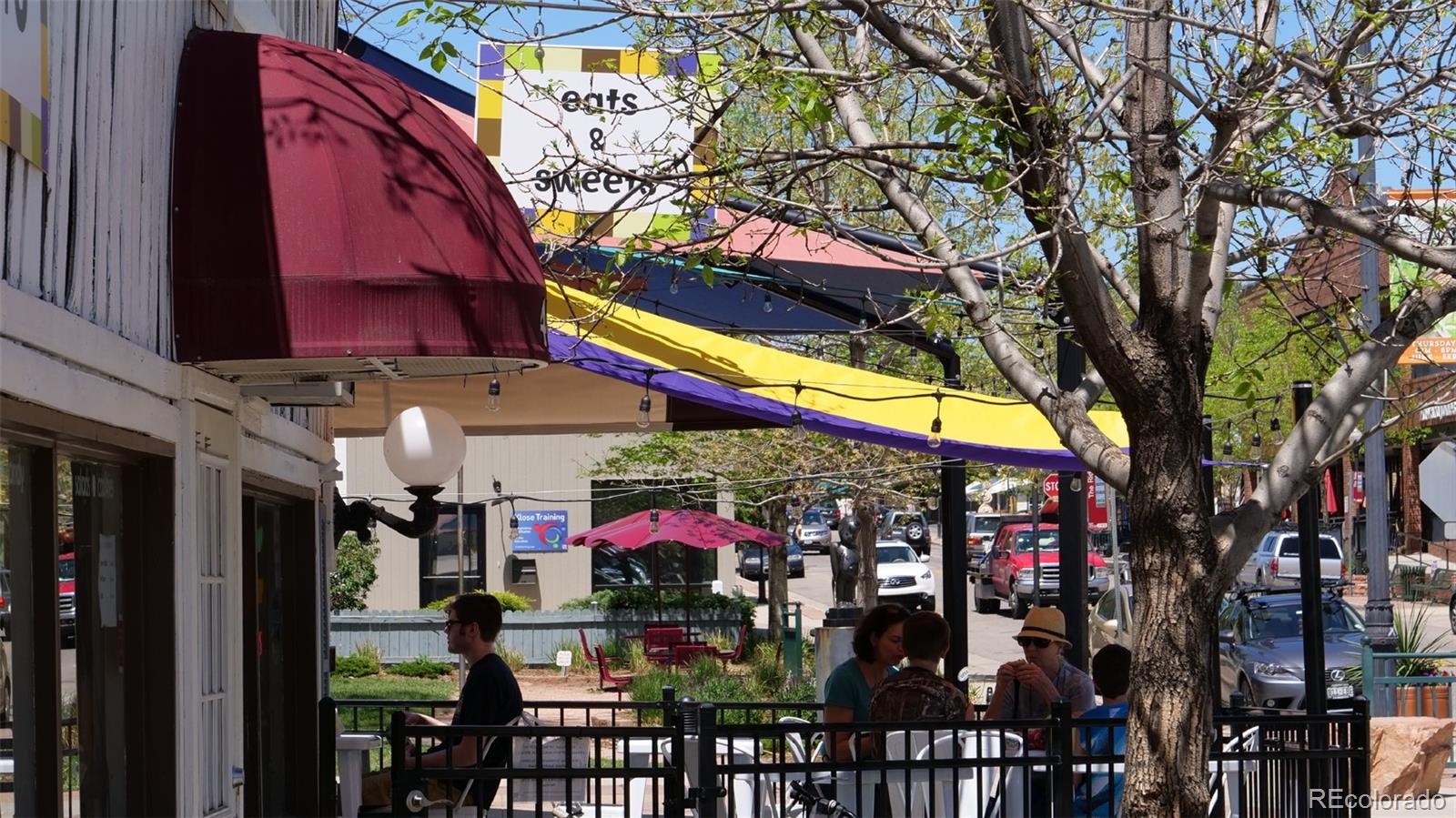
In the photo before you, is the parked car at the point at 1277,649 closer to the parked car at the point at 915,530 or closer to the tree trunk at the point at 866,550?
the tree trunk at the point at 866,550

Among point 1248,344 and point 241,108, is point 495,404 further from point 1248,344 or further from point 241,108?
point 1248,344

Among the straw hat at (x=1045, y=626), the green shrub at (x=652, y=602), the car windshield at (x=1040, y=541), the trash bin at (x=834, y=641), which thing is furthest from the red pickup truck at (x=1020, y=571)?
the straw hat at (x=1045, y=626)

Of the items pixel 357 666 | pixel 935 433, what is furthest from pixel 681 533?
pixel 935 433

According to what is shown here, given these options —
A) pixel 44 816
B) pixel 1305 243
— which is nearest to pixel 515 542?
pixel 1305 243

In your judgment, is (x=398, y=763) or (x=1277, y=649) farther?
(x=1277, y=649)

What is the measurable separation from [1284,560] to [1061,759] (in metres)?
32.4

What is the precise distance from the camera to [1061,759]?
20.6 feet

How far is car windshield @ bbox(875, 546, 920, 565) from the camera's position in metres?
35.2

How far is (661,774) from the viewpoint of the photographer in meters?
6.00

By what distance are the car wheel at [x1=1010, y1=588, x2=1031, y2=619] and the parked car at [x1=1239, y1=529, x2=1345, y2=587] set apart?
5115 millimetres

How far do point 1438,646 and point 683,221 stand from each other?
21.2 metres

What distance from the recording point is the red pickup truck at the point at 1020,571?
3186 cm

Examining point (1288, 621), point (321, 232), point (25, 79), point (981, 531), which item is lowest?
point (1288, 621)

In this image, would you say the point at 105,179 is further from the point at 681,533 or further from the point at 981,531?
the point at 981,531
